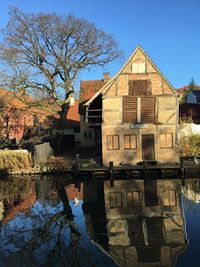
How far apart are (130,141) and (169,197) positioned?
1101cm

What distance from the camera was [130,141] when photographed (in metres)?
28.8

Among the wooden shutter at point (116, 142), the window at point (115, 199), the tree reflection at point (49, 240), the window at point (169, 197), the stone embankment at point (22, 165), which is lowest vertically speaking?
the tree reflection at point (49, 240)

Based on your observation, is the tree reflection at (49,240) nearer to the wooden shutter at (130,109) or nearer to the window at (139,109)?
the wooden shutter at (130,109)

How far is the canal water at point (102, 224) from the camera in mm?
10414

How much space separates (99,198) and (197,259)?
9739mm

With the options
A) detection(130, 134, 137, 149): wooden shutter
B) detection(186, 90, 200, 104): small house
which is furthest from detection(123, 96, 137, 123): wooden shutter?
detection(186, 90, 200, 104): small house

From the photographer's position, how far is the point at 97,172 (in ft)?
88.2

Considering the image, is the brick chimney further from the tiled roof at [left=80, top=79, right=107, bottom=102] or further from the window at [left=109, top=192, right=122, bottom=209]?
the window at [left=109, top=192, right=122, bottom=209]

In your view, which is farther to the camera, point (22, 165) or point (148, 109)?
point (22, 165)

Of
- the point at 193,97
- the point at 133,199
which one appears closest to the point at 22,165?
the point at 133,199

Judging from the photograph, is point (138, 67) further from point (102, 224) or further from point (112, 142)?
point (102, 224)

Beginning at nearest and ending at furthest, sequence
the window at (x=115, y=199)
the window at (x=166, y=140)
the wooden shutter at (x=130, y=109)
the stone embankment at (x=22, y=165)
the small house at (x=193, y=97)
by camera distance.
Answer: the window at (x=115, y=199) < the window at (x=166, y=140) < the wooden shutter at (x=130, y=109) < the stone embankment at (x=22, y=165) < the small house at (x=193, y=97)

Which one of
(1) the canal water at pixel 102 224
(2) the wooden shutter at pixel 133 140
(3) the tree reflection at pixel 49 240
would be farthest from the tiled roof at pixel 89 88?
(3) the tree reflection at pixel 49 240

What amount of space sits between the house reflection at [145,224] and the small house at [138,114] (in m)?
6.67
